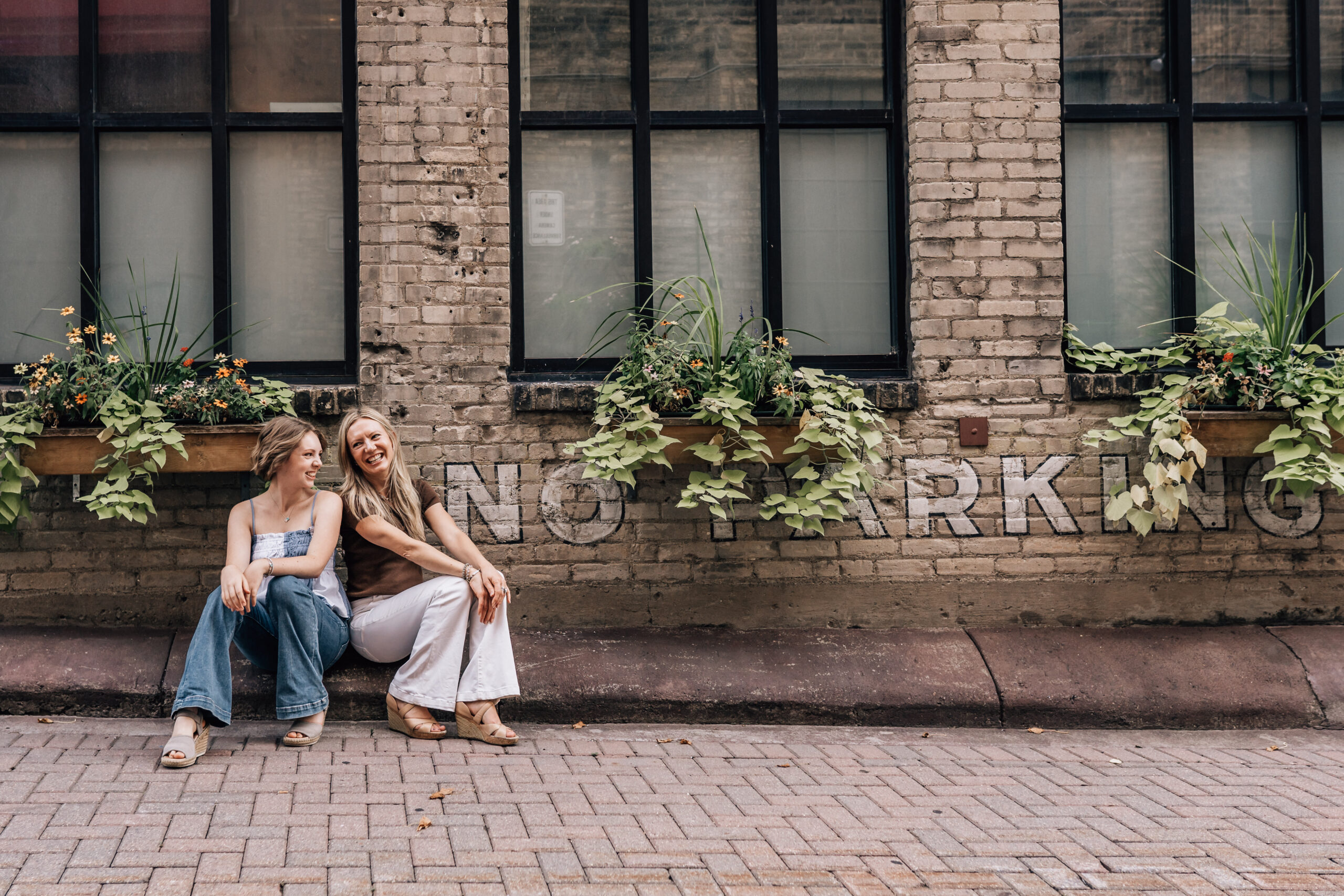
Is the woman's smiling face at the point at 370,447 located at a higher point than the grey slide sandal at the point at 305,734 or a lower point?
higher

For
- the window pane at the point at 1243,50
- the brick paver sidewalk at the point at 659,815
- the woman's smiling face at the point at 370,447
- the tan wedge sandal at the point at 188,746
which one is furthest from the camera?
the window pane at the point at 1243,50

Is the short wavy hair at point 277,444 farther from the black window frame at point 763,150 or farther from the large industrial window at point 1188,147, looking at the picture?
the large industrial window at point 1188,147

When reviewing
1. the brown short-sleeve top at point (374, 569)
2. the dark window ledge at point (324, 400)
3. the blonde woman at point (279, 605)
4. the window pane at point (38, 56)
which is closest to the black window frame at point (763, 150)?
the dark window ledge at point (324, 400)

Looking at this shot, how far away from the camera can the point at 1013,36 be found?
5.22m

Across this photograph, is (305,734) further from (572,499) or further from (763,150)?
(763,150)

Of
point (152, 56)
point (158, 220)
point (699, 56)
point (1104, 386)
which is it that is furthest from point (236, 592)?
point (1104, 386)

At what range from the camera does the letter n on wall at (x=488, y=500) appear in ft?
16.7

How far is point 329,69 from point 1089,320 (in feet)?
13.4

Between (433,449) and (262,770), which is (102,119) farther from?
(262,770)

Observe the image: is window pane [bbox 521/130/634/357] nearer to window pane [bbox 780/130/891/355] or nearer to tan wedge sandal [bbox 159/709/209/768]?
window pane [bbox 780/130/891/355]

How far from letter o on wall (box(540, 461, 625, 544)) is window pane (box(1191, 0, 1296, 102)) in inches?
147

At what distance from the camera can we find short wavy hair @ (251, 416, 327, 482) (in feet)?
13.6

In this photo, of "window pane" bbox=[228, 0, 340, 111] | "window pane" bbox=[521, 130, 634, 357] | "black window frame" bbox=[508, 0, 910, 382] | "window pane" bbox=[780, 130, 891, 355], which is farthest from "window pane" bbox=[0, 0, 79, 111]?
"window pane" bbox=[780, 130, 891, 355]

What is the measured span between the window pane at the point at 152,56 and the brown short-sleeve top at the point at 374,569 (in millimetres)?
2520
